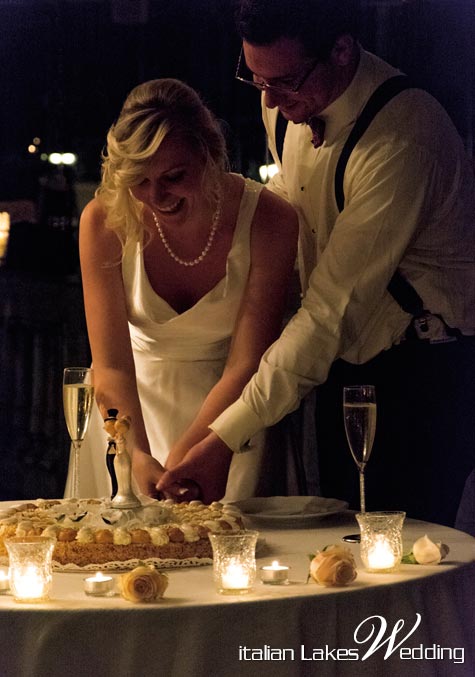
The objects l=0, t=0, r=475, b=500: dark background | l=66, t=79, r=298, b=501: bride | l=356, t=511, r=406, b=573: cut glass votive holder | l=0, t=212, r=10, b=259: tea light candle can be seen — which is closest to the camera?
l=356, t=511, r=406, b=573: cut glass votive holder

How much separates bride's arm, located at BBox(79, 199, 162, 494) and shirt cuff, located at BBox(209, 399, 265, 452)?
0.25 meters

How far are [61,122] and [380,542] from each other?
566 cm

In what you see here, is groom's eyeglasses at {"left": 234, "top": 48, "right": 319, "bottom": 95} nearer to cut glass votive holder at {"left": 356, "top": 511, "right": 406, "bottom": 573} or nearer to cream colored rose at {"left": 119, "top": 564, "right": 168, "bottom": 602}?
cut glass votive holder at {"left": 356, "top": 511, "right": 406, "bottom": 573}

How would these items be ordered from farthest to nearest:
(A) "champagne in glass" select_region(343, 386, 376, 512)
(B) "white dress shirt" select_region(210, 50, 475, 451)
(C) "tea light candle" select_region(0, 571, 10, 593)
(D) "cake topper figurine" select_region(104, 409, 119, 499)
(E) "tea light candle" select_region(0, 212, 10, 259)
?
(E) "tea light candle" select_region(0, 212, 10, 259)
(B) "white dress shirt" select_region(210, 50, 475, 451)
(A) "champagne in glass" select_region(343, 386, 376, 512)
(D) "cake topper figurine" select_region(104, 409, 119, 499)
(C) "tea light candle" select_region(0, 571, 10, 593)

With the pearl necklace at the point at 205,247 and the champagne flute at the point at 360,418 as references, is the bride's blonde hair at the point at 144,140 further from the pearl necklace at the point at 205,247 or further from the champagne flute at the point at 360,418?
the champagne flute at the point at 360,418

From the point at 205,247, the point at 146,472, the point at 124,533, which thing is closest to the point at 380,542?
the point at 124,533

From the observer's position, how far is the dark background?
17.8 ft

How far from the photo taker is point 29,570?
1.50 meters

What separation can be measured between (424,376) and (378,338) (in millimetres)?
144

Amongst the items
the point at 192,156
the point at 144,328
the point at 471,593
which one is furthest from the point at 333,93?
the point at 471,593

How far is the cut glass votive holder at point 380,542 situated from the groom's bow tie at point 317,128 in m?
1.23

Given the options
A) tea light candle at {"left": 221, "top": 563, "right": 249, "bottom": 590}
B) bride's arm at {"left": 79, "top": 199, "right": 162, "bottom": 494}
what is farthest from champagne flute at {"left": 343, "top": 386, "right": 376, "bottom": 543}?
bride's arm at {"left": 79, "top": 199, "right": 162, "bottom": 494}

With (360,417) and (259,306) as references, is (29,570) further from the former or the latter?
(259,306)

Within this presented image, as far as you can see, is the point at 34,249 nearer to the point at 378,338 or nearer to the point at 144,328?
the point at 144,328
